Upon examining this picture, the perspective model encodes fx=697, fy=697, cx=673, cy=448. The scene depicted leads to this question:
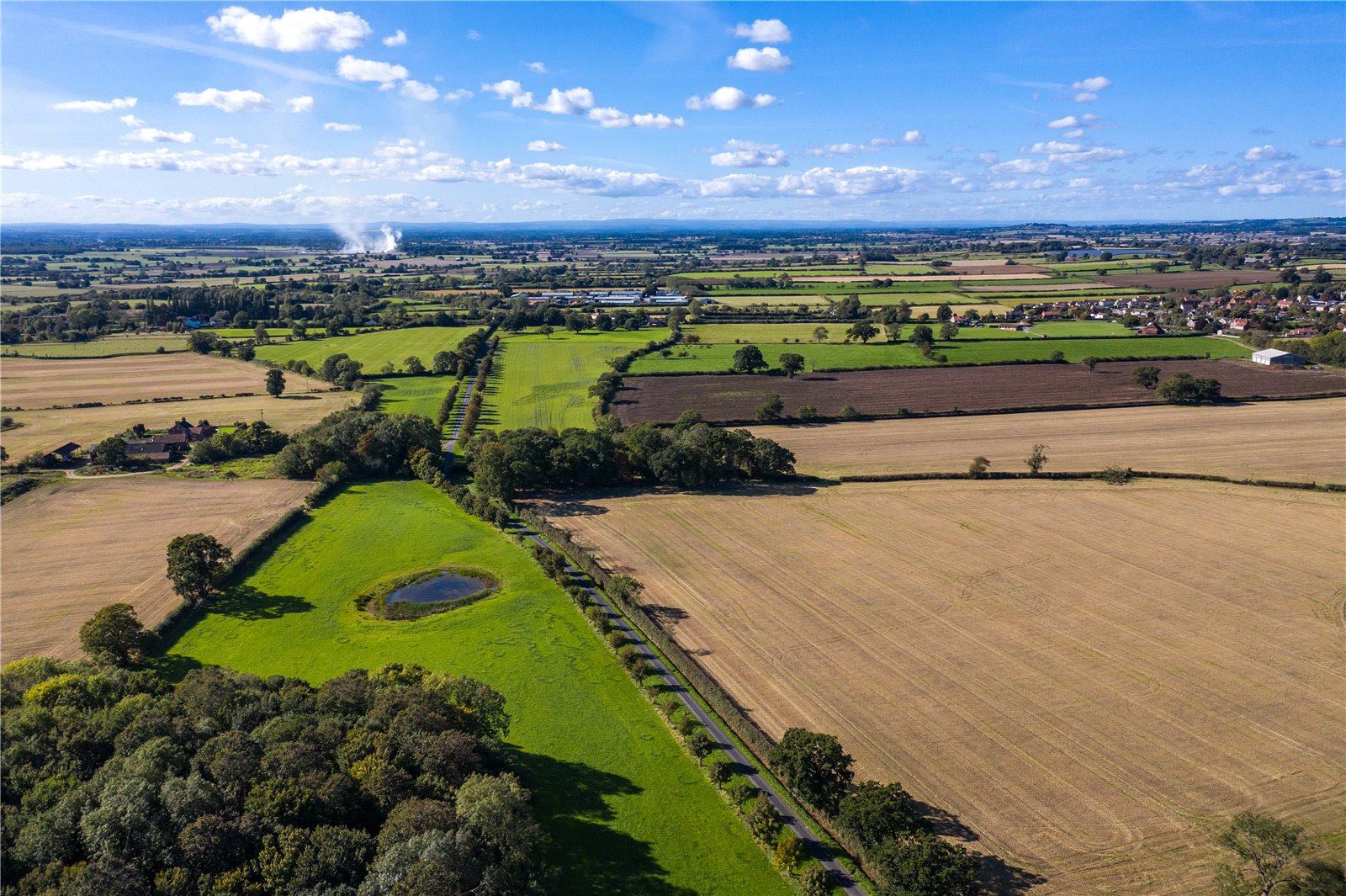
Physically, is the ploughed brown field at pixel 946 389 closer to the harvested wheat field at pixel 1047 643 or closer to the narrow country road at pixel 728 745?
the harvested wheat field at pixel 1047 643

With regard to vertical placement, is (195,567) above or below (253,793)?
below

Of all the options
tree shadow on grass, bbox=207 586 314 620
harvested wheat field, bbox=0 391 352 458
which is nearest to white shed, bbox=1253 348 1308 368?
tree shadow on grass, bbox=207 586 314 620

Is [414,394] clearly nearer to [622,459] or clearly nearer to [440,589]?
[622,459]

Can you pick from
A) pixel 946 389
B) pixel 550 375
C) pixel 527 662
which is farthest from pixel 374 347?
pixel 527 662

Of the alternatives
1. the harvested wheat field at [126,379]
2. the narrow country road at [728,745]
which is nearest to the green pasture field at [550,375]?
the harvested wheat field at [126,379]

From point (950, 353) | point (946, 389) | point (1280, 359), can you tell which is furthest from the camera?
point (950, 353)

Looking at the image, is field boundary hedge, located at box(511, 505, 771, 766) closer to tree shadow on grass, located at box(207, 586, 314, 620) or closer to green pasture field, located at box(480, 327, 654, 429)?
tree shadow on grass, located at box(207, 586, 314, 620)
